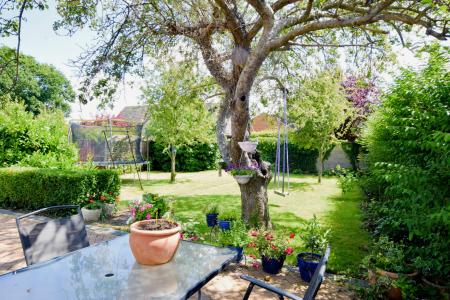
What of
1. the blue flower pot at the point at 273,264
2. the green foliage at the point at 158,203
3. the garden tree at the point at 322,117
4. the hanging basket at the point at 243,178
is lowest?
the blue flower pot at the point at 273,264

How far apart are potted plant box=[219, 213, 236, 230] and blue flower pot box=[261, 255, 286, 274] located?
1.21 m

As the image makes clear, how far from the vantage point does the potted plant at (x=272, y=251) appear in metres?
3.94

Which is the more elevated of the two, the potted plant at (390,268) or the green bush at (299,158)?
the green bush at (299,158)

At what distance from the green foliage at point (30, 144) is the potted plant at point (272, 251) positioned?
628 centimetres

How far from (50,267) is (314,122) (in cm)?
1141

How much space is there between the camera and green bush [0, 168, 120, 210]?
Result: 6.57m

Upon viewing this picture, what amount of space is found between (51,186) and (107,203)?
1.32m

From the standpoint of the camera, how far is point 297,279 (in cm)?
386

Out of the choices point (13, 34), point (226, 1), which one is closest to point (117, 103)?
point (13, 34)

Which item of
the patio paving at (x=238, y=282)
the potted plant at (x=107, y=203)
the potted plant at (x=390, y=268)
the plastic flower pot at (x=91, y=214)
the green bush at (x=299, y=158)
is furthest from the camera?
the green bush at (x=299, y=158)

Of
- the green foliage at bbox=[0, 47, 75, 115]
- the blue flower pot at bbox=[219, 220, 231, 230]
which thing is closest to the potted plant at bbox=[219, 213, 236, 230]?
the blue flower pot at bbox=[219, 220, 231, 230]

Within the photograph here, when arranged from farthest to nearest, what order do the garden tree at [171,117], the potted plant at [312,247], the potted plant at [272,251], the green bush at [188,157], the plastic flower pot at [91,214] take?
the green bush at [188,157] < the garden tree at [171,117] < the plastic flower pot at [91,214] < the potted plant at [272,251] < the potted plant at [312,247]

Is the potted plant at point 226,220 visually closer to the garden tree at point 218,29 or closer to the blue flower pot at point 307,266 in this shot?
the garden tree at point 218,29

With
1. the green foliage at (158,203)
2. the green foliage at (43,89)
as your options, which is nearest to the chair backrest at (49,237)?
the green foliage at (158,203)
